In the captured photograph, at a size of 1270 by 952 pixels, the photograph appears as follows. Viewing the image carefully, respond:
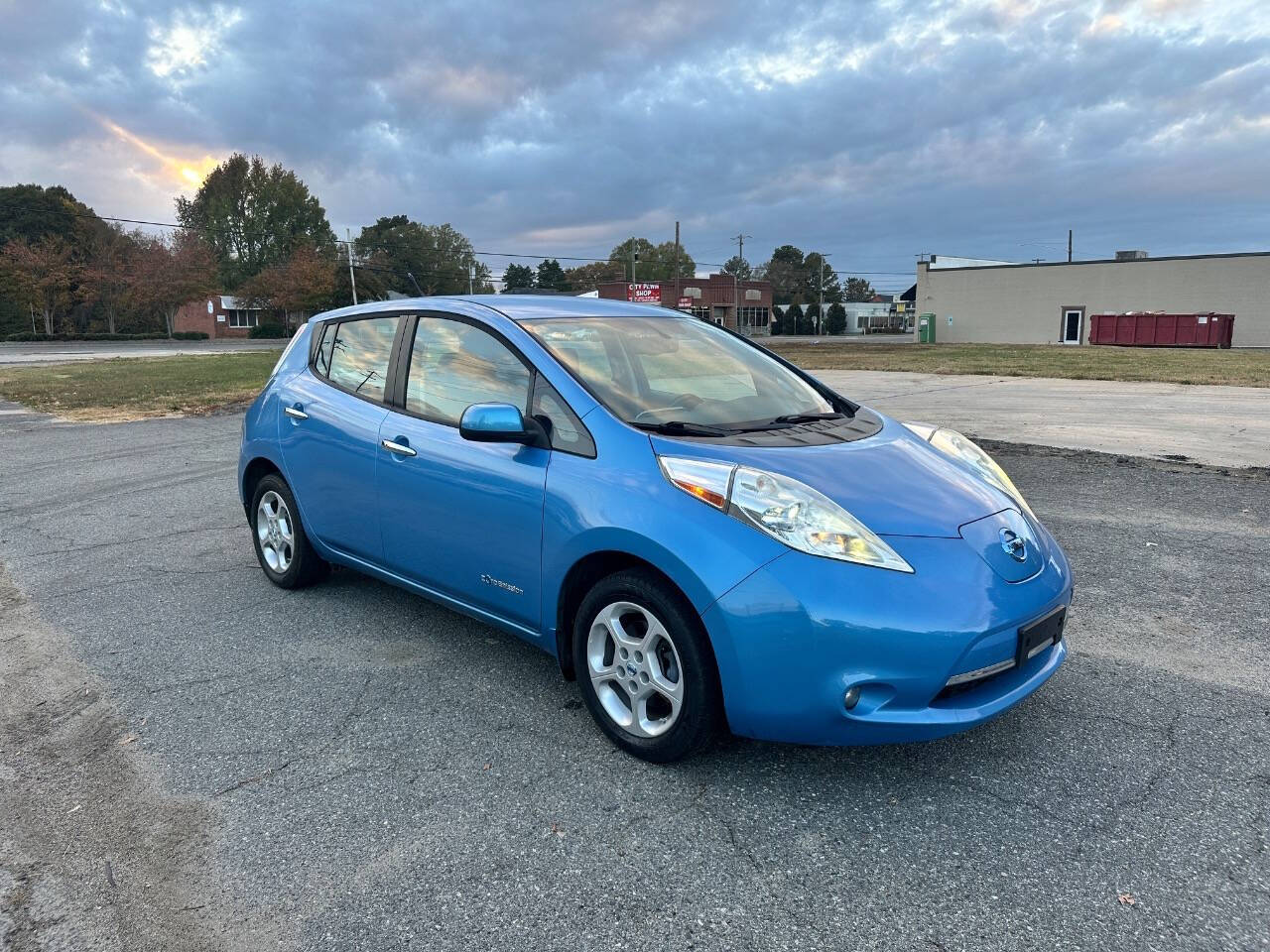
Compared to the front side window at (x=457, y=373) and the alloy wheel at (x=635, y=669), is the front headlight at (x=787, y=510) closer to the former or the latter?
the alloy wheel at (x=635, y=669)

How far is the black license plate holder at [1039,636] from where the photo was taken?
268cm

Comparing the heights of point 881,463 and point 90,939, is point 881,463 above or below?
above

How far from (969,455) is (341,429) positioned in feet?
9.71

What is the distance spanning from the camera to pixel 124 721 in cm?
335

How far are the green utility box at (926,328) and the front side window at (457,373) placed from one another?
59.2 m

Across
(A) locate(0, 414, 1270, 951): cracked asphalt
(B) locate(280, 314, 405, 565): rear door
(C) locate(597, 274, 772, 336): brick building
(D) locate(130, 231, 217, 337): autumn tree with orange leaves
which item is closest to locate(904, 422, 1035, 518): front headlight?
(A) locate(0, 414, 1270, 951): cracked asphalt

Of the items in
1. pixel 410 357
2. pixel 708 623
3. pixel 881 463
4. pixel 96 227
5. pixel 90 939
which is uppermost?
pixel 96 227

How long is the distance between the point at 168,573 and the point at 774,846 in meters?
4.41

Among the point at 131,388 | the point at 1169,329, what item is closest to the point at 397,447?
the point at 131,388

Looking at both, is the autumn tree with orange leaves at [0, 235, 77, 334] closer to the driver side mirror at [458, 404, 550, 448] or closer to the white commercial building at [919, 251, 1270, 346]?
the white commercial building at [919, 251, 1270, 346]

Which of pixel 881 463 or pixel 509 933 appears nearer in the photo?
pixel 509 933

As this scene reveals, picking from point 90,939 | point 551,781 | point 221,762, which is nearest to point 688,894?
point 551,781

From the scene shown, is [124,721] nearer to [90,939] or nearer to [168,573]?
[90,939]

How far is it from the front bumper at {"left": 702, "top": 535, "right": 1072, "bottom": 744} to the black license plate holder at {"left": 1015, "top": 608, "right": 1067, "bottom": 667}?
50 mm
